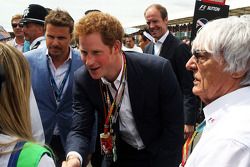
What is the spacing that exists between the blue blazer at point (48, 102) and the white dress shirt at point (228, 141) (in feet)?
6.23

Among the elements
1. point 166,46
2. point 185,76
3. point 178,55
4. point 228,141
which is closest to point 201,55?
point 228,141

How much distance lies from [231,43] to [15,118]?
931 millimetres

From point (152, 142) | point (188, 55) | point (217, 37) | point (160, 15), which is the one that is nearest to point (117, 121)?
point (152, 142)

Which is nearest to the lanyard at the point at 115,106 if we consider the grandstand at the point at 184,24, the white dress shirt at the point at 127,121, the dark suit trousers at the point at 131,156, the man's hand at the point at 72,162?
the white dress shirt at the point at 127,121

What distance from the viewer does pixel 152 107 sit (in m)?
2.57

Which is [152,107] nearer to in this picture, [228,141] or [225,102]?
[225,102]

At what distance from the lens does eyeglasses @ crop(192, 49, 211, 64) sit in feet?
5.78

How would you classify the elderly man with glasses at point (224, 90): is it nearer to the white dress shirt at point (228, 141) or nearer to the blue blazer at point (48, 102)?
the white dress shirt at point (228, 141)

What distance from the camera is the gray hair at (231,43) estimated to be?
1630 millimetres

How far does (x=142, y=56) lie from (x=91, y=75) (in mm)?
393

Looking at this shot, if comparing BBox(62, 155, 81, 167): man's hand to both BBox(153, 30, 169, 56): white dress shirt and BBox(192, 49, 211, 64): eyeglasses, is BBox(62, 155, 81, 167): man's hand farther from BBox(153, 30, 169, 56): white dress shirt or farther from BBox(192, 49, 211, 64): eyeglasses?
BBox(153, 30, 169, 56): white dress shirt

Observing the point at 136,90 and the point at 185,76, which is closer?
the point at 136,90

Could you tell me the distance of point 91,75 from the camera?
8.17ft

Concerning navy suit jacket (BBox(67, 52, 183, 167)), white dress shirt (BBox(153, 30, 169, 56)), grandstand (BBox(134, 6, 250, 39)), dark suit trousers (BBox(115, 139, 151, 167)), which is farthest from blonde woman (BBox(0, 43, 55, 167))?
grandstand (BBox(134, 6, 250, 39))
